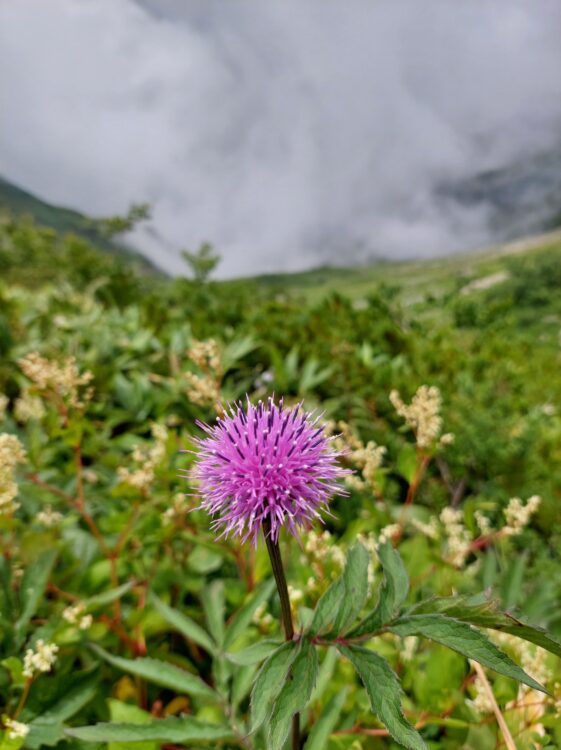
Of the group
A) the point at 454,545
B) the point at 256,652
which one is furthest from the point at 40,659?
the point at 454,545

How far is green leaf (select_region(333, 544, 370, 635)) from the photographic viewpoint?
1072mm

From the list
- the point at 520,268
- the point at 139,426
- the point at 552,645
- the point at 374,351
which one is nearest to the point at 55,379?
the point at 139,426

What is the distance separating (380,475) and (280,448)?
1.07m

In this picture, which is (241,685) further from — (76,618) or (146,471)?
(146,471)

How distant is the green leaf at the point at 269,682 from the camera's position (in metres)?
0.92

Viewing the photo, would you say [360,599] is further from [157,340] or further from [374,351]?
[157,340]

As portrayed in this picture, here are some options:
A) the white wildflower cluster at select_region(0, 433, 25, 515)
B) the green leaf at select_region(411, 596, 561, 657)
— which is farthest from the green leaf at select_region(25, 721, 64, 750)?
the green leaf at select_region(411, 596, 561, 657)

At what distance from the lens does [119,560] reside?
2252mm

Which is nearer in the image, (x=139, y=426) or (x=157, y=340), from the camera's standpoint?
(x=139, y=426)

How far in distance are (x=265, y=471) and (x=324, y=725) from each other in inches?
35.0

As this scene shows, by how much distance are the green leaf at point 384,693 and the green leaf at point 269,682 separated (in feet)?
0.43

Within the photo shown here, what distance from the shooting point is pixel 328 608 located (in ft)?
3.66

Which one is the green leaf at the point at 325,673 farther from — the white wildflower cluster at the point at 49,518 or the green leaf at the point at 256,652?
the white wildflower cluster at the point at 49,518

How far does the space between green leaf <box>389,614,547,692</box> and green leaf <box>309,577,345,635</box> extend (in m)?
0.17
